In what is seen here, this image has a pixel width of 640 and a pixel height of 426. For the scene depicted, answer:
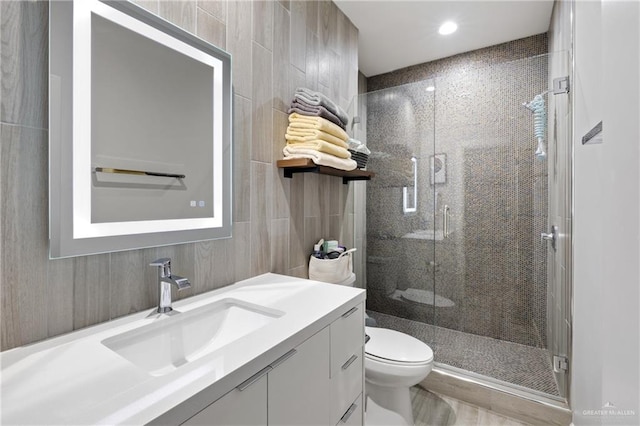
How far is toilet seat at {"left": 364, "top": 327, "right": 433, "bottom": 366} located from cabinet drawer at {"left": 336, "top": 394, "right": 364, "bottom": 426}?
0.38m

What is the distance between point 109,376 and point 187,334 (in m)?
0.34

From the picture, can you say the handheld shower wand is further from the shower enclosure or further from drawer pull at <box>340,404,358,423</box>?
drawer pull at <box>340,404,358,423</box>

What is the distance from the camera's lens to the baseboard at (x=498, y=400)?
1.62 m

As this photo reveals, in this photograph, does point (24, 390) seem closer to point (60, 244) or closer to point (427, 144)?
point (60, 244)

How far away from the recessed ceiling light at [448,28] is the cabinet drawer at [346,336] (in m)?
2.18

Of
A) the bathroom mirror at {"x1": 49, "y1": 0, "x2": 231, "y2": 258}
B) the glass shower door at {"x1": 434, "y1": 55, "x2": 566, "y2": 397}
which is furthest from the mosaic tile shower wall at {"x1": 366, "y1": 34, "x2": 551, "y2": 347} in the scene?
the bathroom mirror at {"x1": 49, "y1": 0, "x2": 231, "y2": 258}

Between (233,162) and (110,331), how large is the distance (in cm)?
72

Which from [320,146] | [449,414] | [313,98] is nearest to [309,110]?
[313,98]

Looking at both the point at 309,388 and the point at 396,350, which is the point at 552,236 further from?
the point at 309,388

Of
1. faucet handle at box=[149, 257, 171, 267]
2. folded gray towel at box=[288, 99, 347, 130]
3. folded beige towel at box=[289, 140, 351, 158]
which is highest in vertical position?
folded gray towel at box=[288, 99, 347, 130]

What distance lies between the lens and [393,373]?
150 centimetres

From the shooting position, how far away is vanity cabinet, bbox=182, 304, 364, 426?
628 millimetres

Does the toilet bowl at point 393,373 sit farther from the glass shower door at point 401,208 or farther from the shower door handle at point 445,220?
the shower door handle at point 445,220

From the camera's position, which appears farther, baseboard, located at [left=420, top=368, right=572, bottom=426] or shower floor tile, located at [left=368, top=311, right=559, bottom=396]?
shower floor tile, located at [left=368, top=311, right=559, bottom=396]
